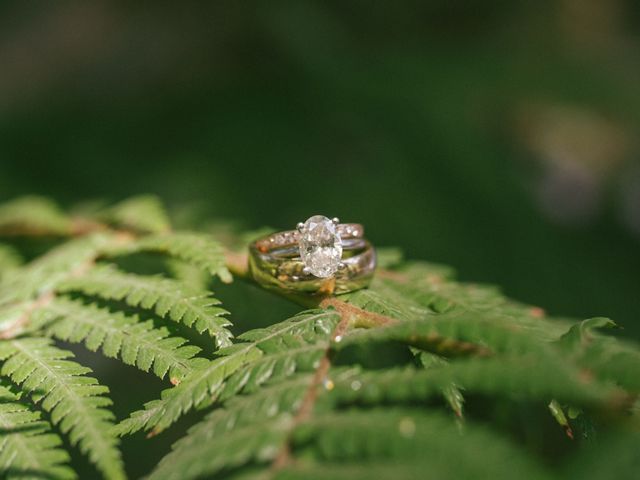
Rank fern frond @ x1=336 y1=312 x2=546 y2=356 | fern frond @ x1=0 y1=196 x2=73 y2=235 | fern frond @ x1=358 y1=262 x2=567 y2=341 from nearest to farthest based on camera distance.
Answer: fern frond @ x1=336 y1=312 x2=546 y2=356, fern frond @ x1=358 y1=262 x2=567 y2=341, fern frond @ x1=0 y1=196 x2=73 y2=235

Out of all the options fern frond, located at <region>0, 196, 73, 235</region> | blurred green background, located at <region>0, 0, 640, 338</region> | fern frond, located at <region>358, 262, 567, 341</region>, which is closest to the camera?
fern frond, located at <region>358, 262, 567, 341</region>

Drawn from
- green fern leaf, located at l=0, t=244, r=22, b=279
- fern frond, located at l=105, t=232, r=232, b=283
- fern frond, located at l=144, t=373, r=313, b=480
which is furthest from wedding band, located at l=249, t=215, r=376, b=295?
green fern leaf, located at l=0, t=244, r=22, b=279

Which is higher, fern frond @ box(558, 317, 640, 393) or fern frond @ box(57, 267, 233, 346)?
fern frond @ box(558, 317, 640, 393)

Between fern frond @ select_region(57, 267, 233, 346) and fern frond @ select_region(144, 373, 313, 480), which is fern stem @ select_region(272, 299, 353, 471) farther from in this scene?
fern frond @ select_region(57, 267, 233, 346)

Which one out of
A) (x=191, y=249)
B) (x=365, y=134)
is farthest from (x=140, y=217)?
(x=365, y=134)

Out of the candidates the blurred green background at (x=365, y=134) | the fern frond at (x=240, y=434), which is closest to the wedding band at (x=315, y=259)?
the fern frond at (x=240, y=434)

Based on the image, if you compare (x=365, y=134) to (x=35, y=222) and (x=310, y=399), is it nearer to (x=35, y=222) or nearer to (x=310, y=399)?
(x=35, y=222)
